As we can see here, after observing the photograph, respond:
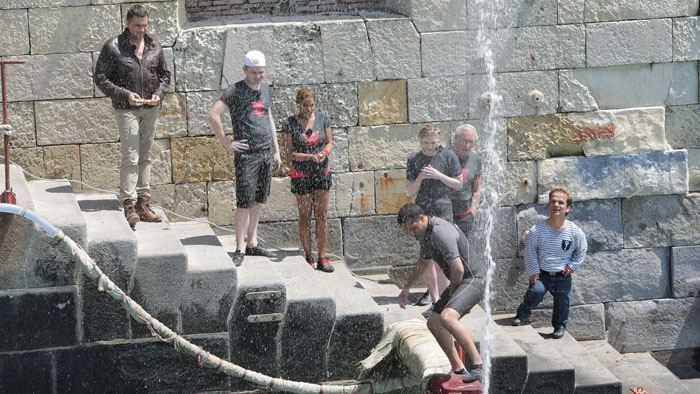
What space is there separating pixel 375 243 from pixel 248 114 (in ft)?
6.57

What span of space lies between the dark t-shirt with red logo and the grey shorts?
201 cm

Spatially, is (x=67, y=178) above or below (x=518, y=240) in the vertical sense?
above

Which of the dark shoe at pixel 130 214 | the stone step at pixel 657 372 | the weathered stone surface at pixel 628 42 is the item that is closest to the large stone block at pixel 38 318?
the dark shoe at pixel 130 214

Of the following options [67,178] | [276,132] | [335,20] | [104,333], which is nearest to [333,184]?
[276,132]

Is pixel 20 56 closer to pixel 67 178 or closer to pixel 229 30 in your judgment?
pixel 67 178

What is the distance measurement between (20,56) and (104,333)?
2.94 m

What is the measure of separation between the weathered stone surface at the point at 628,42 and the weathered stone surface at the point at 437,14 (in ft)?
3.84

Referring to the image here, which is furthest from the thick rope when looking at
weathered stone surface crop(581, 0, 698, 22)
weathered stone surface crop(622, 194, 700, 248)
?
weathered stone surface crop(581, 0, 698, 22)

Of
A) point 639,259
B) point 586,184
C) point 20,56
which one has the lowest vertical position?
point 639,259

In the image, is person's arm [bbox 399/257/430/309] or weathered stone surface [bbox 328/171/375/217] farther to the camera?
weathered stone surface [bbox 328/171/375/217]

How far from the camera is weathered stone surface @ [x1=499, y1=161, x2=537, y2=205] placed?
11.4m

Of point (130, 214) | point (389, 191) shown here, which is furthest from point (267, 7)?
point (130, 214)

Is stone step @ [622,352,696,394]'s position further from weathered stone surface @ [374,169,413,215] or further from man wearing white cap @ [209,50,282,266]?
man wearing white cap @ [209,50,282,266]

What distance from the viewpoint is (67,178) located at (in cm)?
1073
